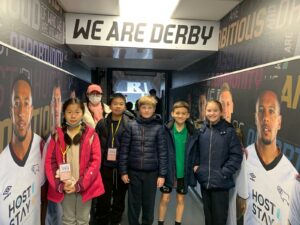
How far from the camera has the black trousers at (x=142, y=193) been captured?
2787 millimetres

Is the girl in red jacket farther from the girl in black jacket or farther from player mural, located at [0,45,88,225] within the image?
the girl in black jacket

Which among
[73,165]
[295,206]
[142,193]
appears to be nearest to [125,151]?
[142,193]

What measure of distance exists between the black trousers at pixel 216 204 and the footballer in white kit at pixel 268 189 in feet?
0.73

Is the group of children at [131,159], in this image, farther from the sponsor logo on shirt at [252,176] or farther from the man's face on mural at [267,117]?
the man's face on mural at [267,117]

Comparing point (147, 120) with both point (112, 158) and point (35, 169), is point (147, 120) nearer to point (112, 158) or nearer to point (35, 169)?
point (112, 158)

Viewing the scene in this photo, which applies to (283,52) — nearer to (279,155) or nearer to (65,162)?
(279,155)

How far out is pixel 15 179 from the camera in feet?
5.82

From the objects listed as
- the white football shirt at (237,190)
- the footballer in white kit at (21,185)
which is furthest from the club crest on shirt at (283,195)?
the footballer in white kit at (21,185)

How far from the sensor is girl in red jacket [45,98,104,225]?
7.45 feet

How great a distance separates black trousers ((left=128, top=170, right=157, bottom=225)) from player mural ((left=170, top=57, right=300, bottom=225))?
32.7 inches

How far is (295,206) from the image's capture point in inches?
68.2

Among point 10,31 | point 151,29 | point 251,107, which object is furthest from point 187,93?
point 10,31

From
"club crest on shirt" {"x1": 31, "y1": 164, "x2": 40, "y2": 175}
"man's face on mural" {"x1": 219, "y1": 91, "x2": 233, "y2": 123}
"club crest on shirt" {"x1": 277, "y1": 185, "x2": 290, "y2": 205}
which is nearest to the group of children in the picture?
"club crest on shirt" {"x1": 31, "y1": 164, "x2": 40, "y2": 175}

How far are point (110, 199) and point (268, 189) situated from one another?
153 centimetres
